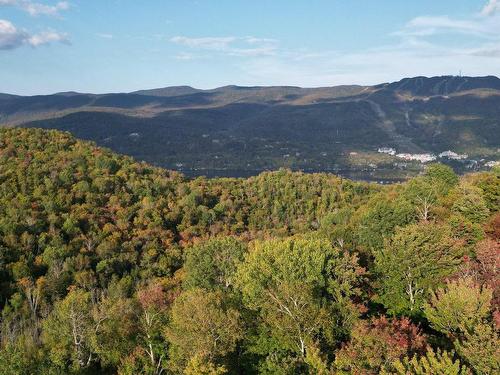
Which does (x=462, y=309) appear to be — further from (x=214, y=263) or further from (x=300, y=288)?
(x=214, y=263)

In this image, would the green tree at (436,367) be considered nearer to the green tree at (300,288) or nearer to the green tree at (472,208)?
the green tree at (300,288)

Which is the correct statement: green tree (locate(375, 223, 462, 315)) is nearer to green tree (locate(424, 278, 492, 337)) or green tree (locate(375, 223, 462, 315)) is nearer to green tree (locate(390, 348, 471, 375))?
green tree (locate(424, 278, 492, 337))

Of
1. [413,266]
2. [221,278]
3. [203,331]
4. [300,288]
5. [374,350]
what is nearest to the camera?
[374,350]

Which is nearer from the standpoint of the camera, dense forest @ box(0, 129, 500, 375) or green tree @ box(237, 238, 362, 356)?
dense forest @ box(0, 129, 500, 375)

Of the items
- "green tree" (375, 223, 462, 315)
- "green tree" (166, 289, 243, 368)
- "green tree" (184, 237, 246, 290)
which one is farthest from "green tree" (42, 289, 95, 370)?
"green tree" (375, 223, 462, 315)

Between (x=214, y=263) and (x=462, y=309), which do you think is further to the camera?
(x=214, y=263)

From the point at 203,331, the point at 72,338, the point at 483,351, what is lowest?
the point at 72,338

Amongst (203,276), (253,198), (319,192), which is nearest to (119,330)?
(203,276)

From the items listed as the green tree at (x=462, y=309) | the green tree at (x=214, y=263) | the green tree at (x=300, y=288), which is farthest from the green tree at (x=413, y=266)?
the green tree at (x=214, y=263)

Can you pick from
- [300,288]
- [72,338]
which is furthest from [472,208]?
[72,338]
